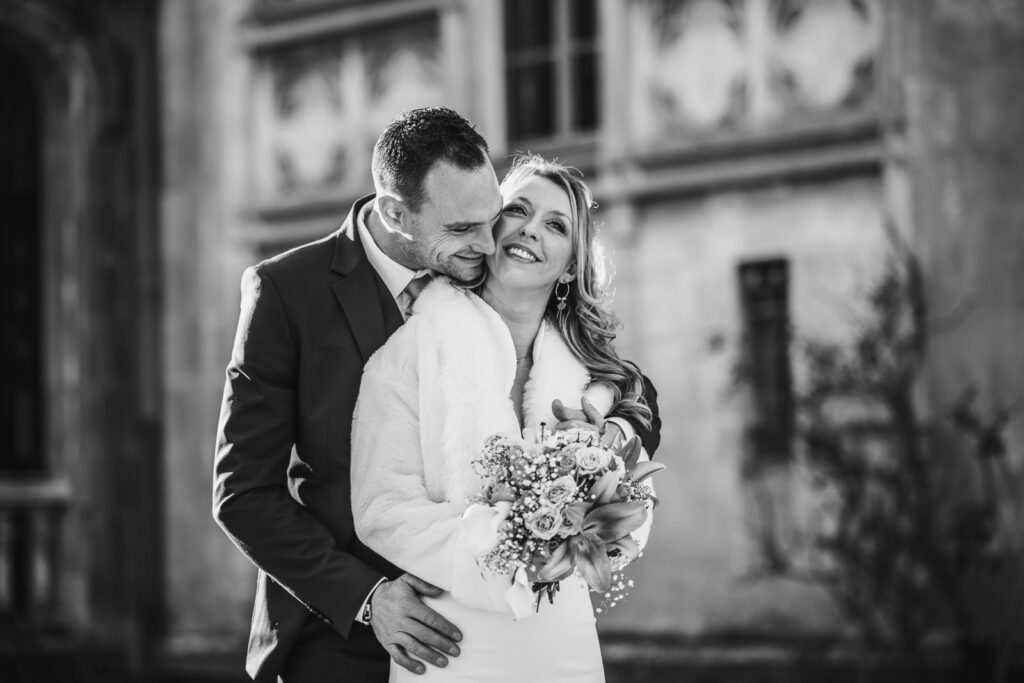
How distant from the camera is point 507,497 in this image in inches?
138

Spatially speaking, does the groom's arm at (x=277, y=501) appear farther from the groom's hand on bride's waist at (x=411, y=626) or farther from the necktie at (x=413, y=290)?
the necktie at (x=413, y=290)

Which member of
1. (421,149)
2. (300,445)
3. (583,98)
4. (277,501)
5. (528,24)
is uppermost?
(528,24)

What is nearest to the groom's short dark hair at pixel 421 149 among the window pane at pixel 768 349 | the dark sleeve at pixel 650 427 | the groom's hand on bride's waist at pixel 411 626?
the dark sleeve at pixel 650 427

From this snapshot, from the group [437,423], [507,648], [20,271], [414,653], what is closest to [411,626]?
[414,653]

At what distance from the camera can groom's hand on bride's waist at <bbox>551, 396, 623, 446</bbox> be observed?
3.69 meters

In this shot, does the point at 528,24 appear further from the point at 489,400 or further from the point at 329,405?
the point at 489,400

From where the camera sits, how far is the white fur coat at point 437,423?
11.8 feet

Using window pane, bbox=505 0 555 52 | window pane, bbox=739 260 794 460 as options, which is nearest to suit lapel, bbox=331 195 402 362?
window pane, bbox=739 260 794 460

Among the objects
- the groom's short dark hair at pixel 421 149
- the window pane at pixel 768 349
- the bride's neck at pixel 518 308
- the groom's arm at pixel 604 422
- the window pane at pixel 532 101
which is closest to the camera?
the groom's arm at pixel 604 422

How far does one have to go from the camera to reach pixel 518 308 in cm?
395

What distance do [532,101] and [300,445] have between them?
7.39 m

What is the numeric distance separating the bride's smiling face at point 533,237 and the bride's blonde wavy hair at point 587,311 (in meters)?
0.03

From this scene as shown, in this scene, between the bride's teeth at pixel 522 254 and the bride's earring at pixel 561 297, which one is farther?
the bride's earring at pixel 561 297

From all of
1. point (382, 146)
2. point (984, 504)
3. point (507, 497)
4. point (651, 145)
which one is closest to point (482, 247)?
point (382, 146)
